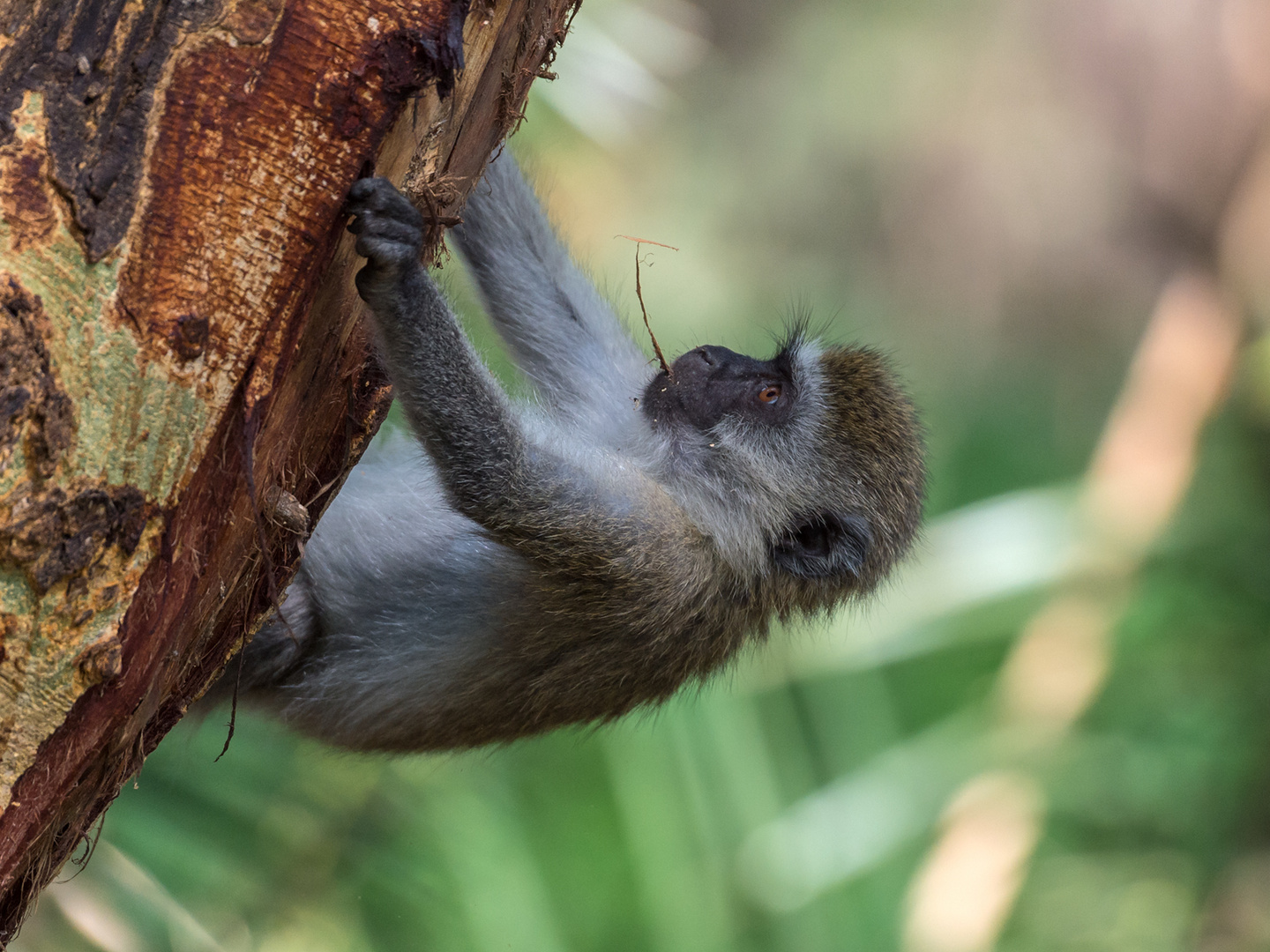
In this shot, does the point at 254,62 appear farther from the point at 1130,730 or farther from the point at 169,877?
the point at 1130,730

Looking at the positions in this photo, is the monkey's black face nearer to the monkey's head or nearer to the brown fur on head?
the monkey's head

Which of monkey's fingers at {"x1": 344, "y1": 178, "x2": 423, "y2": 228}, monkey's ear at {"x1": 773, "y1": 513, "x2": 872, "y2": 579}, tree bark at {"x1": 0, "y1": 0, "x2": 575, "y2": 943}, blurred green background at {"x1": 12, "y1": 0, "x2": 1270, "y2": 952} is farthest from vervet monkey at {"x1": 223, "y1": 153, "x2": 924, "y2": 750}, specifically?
tree bark at {"x1": 0, "y1": 0, "x2": 575, "y2": 943}

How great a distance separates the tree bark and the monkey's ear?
185cm

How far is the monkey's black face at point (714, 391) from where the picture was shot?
3.41 m

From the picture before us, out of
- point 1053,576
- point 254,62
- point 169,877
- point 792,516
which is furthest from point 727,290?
point 254,62

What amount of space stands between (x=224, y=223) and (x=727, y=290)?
6.42 m

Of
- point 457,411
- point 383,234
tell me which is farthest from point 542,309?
point 383,234

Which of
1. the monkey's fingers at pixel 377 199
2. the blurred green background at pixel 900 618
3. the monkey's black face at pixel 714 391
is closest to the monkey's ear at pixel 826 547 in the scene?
the monkey's black face at pixel 714 391

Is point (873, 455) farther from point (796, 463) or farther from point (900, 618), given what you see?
point (900, 618)

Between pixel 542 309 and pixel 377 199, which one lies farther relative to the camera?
pixel 542 309

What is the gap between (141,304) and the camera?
158cm

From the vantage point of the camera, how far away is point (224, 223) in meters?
1.62

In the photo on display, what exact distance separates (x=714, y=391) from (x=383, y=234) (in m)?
1.71

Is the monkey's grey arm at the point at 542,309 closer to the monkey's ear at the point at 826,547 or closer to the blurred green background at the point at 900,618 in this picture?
the blurred green background at the point at 900,618
